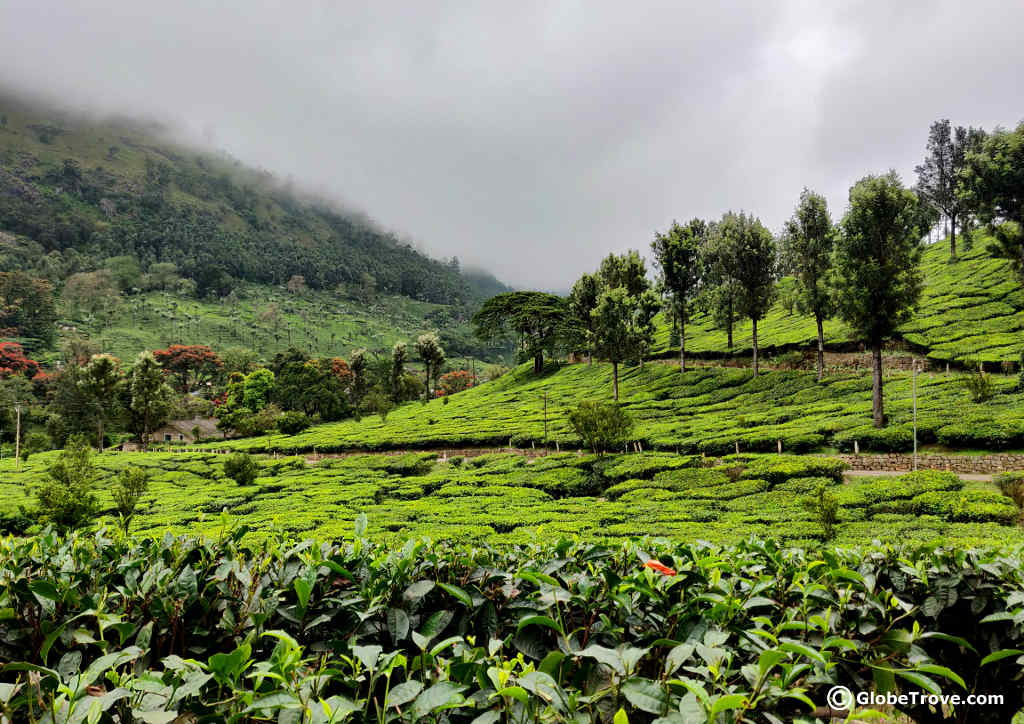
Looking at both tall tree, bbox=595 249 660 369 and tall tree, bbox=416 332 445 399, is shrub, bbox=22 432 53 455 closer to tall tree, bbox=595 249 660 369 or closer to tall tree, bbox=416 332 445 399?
tall tree, bbox=416 332 445 399

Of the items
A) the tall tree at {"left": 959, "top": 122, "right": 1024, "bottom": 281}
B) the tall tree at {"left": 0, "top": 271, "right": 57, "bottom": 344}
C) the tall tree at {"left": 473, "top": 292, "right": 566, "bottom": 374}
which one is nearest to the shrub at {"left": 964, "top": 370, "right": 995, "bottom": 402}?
the tall tree at {"left": 959, "top": 122, "right": 1024, "bottom": 281}

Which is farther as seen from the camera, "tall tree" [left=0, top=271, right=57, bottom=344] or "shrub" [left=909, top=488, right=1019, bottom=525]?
"tall tree" [left=0, top=271, right=57, bottom=344]

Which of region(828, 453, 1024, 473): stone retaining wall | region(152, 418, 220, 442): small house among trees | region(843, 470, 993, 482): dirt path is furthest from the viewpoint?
region(152, 418, 220, 442): small house among trees

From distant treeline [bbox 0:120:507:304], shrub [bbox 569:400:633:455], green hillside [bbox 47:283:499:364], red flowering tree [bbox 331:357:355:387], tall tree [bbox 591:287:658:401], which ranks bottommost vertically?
shrub [bbox 569:400:633:455]

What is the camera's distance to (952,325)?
2889 centimetres

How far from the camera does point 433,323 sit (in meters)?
155

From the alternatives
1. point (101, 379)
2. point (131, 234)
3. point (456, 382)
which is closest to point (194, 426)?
point (101, 379)

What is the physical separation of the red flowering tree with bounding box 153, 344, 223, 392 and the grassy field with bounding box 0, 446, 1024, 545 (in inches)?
2225

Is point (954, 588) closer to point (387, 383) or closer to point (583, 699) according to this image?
point (583, 699)

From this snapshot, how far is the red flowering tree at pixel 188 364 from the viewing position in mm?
75000

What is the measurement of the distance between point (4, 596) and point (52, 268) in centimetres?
16845

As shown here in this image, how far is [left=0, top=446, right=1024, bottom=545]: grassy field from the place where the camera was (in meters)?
10.1

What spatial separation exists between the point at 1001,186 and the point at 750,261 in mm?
10862

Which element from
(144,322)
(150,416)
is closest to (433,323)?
(144,322)
